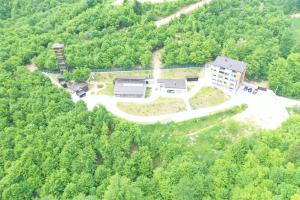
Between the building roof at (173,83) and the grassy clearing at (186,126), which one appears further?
the building roof at (173,83)

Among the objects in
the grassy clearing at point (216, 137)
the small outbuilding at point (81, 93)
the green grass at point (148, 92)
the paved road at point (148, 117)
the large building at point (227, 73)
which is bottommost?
the grassy clearing at point (216, 137)

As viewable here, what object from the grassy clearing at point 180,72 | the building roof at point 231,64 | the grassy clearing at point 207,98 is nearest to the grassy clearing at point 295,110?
the building roof at point 231,64

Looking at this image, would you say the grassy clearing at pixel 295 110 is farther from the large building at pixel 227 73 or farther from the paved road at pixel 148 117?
the large building at pixel 227 73

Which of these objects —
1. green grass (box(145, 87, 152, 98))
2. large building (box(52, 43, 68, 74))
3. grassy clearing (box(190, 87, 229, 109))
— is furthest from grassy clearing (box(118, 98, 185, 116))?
large building (box(52, 43, 68, 74))

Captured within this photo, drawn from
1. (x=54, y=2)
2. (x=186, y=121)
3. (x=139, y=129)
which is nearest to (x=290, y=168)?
(x=186, y=121)

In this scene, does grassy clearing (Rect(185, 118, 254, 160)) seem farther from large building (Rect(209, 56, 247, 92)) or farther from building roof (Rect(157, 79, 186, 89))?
building roof (Rect(157, 79, 186, 89))

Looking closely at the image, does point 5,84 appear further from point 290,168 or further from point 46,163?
point 290,168

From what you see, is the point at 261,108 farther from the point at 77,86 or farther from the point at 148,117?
the point at 77,86
